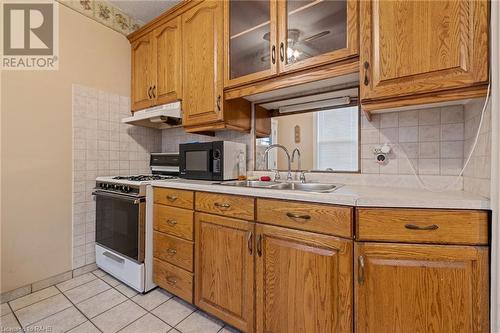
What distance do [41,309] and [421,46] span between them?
8.96ft

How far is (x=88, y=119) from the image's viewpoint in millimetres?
2086

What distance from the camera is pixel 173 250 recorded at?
1.59 meters

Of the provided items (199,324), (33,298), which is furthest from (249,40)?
(33,298)

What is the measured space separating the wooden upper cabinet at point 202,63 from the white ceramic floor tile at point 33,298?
66.5 inches

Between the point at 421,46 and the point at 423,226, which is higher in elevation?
the point at 421,46

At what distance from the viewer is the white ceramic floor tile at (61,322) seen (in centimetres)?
134

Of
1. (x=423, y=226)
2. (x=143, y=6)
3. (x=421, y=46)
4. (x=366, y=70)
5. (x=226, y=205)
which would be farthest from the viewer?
(x=143, y=6)

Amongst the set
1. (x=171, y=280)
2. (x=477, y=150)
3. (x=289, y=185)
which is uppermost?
(x=477, y=150)

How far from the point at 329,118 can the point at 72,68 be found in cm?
225

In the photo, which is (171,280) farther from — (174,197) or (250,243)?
(250,243)

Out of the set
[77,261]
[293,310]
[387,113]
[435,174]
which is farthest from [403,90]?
[77,261]

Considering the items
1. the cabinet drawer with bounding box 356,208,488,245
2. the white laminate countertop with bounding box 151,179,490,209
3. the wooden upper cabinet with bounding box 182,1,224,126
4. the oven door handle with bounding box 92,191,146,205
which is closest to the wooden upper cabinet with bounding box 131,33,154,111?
the wooden upper cabinet with bounding box 182,1,224,126

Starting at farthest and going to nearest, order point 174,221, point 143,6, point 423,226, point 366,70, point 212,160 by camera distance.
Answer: point 143,6 < point 212,160 < point 174,221 < point 366,70 < point 423,226

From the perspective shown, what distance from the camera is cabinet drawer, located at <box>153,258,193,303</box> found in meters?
1.49
